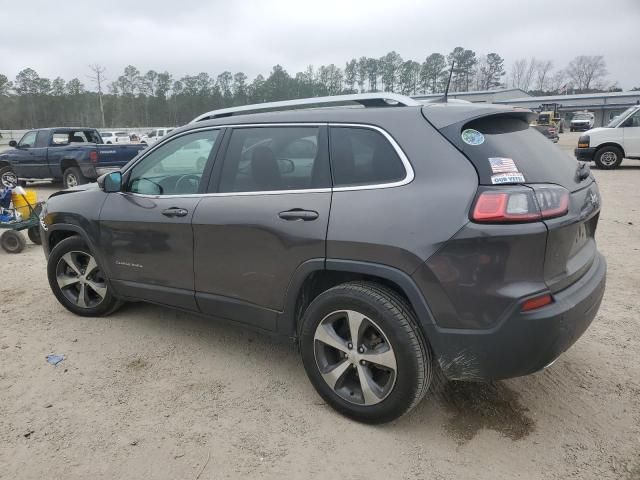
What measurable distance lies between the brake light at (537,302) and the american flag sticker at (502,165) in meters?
0.63

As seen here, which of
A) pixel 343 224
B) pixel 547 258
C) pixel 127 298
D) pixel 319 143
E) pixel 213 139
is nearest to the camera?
pixel 547 258

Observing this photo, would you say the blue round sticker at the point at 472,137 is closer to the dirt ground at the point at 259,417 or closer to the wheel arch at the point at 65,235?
the dirt ground at the point at 259,417

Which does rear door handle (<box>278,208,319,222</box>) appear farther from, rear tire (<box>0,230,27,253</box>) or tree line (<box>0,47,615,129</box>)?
tree line (<box>0,47,615,129</box>)

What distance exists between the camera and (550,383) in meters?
3.13

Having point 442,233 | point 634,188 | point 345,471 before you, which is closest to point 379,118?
point 442,233

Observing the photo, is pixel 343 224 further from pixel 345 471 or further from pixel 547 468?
pixel 547 468

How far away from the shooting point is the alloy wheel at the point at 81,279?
419cm

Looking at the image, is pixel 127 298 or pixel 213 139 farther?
pixel 127 298

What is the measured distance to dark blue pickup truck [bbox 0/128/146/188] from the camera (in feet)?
39.3

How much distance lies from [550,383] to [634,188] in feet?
35.2

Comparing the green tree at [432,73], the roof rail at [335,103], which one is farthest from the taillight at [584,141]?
the green tree at [432,73]

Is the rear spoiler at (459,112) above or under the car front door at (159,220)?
above

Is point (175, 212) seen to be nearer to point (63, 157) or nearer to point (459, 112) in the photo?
point (459, 112)

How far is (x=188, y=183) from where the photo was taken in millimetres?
3490
